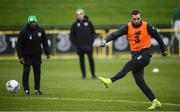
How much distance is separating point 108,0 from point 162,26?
8.66 meters

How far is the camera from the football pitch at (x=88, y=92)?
17.0 m

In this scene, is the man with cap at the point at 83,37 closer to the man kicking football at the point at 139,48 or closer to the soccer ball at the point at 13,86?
the soccer ball at the point at 13,86

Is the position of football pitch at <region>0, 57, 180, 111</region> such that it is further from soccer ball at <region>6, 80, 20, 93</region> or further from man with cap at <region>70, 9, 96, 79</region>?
man with cap at <region>70, 9, 96, 79</region>

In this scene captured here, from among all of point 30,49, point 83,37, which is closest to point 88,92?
point 30,49

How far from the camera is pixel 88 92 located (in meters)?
20.6

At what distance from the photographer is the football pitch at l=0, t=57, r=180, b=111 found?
17.0m

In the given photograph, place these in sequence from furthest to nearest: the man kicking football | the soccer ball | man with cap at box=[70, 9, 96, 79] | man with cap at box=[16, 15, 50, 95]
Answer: man with cap at box=[70, 9, 96, 79] → man with cap at box=[16, 15, 50, 95] → the soccer ball → the man kicking football

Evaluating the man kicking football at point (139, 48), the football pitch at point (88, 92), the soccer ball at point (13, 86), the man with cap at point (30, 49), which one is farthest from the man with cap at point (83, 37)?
the man kicking football at point (139, 48)

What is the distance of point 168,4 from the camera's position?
46.7 metres

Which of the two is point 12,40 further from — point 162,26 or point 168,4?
point 168,4

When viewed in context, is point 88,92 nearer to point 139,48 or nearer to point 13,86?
point 13,86

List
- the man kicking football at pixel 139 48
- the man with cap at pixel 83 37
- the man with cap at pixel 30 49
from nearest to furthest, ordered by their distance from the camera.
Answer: the man kicking football at pixel 139 48 → the man with cap at pixel 30 49 → the man with cap at pixel 83 37

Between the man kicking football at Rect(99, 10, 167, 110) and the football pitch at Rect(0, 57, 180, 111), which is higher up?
the man kicking football at Rect(99, 10, 167, 110)

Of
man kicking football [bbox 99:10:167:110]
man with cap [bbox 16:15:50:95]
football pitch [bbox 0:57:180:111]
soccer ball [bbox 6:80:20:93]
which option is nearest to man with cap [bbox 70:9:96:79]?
football pitch [bbox 0:57:180:111]
